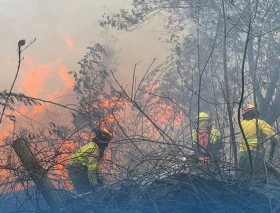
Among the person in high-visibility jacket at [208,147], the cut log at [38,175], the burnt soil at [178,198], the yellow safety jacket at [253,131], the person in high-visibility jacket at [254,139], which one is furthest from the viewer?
the yellow safety jacket at [253,131]

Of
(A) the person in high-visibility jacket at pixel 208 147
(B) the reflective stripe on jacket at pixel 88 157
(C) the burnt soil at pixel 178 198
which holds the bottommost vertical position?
(C) the burnt soil at pixel 178 198

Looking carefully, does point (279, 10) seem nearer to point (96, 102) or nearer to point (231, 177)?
point (96, 102)

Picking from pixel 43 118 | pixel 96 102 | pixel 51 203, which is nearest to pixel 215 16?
pixel 96 102

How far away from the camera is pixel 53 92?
1630 cm

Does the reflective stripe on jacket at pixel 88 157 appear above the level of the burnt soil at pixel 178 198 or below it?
above

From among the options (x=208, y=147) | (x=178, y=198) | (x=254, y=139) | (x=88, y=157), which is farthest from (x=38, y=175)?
Result: (x=254, y=139)

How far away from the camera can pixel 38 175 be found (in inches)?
165

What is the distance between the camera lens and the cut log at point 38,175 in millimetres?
4246

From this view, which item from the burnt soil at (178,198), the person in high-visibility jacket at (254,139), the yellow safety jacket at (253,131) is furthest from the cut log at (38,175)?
the yellow safety jacket at (253,131)

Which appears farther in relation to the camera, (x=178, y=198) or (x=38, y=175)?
(x=38, y=175)

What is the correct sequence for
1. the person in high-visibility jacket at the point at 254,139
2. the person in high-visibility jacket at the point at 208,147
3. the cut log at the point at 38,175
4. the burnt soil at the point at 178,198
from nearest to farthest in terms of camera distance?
the burnt soil at the point at 178,198
the cut log at the point at 38,175
the person in high-visibility jacket at the point at 208,147
the person in high-visibility jacket at the point at 254,139

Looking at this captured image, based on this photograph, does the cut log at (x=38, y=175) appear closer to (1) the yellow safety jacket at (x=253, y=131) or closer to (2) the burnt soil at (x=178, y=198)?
(2) the burnt soil at (x=178, y=198)

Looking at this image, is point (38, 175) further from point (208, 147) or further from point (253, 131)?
point (253, 131)

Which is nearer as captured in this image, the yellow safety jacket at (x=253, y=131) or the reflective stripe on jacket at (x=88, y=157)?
the reflective stripe on jacket at (x=88, y=157)
